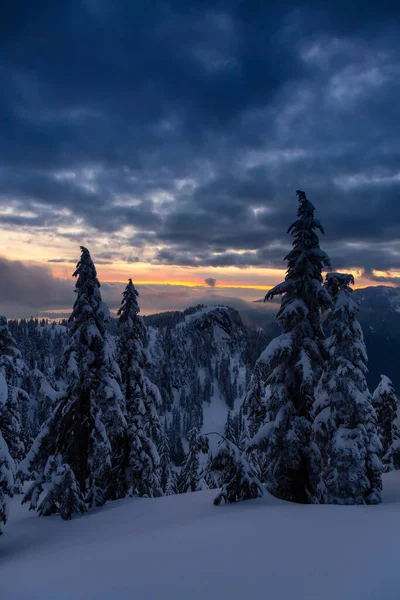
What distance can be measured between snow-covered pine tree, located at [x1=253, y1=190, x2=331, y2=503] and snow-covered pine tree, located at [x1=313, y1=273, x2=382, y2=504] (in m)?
2.26

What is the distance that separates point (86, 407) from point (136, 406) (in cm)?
385

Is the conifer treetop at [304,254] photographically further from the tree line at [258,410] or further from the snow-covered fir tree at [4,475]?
the snow-covered fir tree at [4,475]

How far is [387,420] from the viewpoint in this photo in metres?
30.2

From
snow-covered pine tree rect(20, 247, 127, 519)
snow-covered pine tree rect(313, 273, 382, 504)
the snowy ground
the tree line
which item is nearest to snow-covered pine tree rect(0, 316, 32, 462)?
the tree line

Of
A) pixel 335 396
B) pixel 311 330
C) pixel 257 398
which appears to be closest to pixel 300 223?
pixel 311 330

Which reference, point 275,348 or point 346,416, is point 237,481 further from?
point 346,416

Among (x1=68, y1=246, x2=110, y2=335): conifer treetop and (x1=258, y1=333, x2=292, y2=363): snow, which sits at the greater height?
(x1=68, y1=246, x2=110, y2=335): conifer treetop

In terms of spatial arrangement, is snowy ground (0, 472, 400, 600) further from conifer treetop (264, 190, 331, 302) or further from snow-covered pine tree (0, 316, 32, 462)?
snow-covered pine tree (0, 316, 32, 462)

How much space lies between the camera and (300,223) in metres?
15.5

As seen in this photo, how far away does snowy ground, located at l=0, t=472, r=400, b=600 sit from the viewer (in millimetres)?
5484

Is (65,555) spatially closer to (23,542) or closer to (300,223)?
(23,542)

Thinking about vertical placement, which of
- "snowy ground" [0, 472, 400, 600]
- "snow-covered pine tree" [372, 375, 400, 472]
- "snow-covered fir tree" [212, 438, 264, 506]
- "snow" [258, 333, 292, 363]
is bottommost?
"snow-covered pine tree" [372, 375, 400, 472]

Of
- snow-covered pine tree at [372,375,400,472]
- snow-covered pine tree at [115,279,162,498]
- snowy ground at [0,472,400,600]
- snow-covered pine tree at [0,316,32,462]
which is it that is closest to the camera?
snowy ground at [0,472,400,600]

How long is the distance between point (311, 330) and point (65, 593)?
11.5 m
